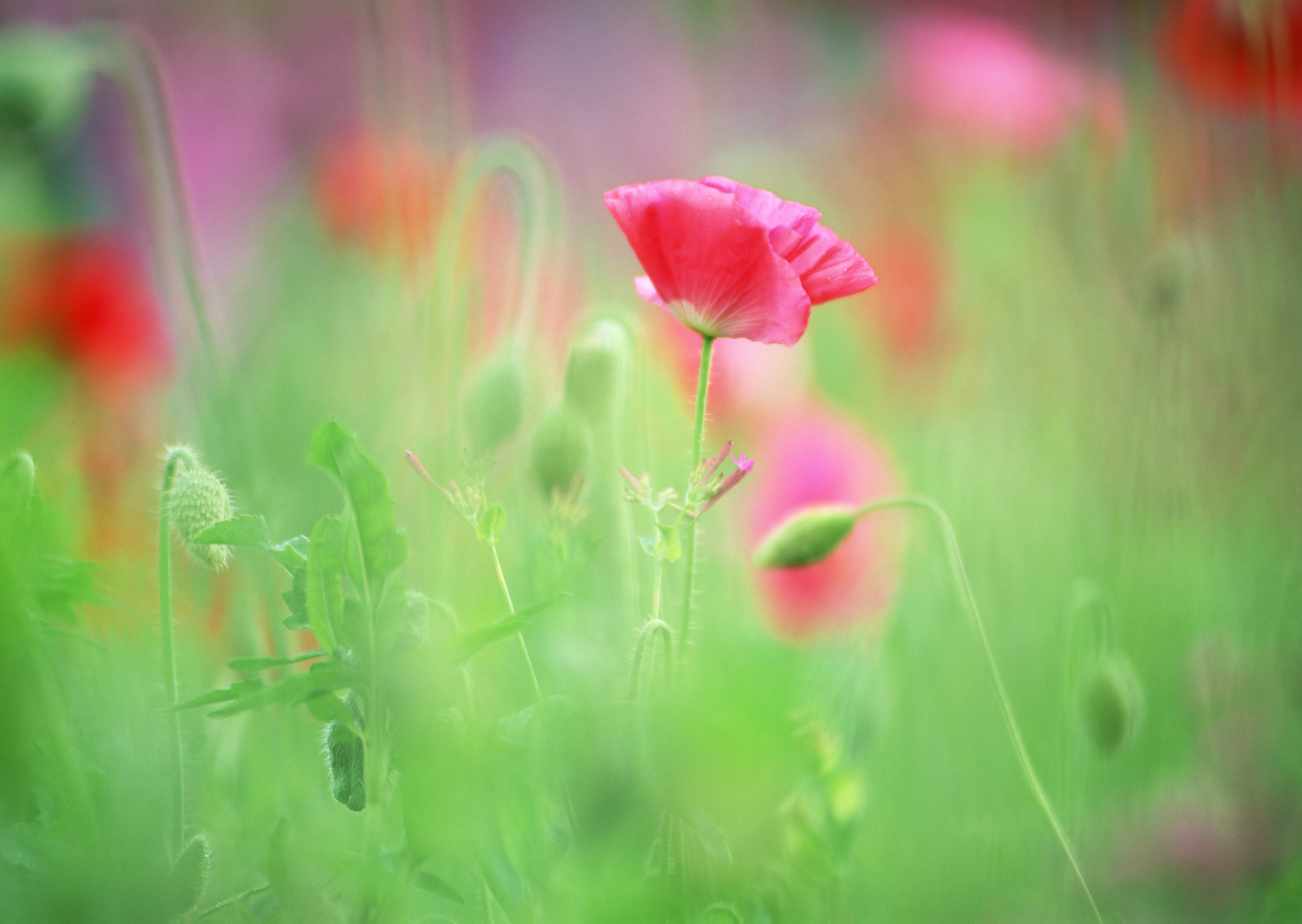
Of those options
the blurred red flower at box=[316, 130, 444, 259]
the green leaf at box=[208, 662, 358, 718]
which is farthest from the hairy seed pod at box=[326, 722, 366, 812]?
the blurred red flower at box=[316, 130, 444, 259]

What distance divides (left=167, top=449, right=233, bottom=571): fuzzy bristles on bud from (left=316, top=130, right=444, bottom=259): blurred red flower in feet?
0.92

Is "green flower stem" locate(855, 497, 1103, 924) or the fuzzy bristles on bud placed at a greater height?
the fuzzy bristles on bud

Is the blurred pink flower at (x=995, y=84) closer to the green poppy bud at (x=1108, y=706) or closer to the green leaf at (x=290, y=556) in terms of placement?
the green poppy bud at (x=1108, y=706)

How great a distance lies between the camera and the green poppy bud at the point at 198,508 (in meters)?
0.34

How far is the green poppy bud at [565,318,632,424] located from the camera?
1.48 ft

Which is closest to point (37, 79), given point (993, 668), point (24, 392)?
point (24, 392)

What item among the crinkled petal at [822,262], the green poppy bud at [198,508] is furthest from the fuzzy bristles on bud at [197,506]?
the crinkled petal at [822,262]

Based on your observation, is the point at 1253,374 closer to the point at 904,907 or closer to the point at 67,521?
the point at 904,907

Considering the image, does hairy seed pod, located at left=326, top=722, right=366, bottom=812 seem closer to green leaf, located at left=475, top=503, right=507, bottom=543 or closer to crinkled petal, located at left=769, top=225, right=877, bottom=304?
green leaf, located at left=475, top=503, right=507, bottom=543

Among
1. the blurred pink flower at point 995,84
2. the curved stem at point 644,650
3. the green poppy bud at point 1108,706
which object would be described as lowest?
the green poppy bud at point 1108,706

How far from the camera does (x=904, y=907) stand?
556 millimetres

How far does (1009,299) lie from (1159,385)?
0.21 meters

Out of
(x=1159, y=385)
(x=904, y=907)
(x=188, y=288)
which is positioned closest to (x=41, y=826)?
(x=188, y=288)

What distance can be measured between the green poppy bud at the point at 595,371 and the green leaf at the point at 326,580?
180mm
